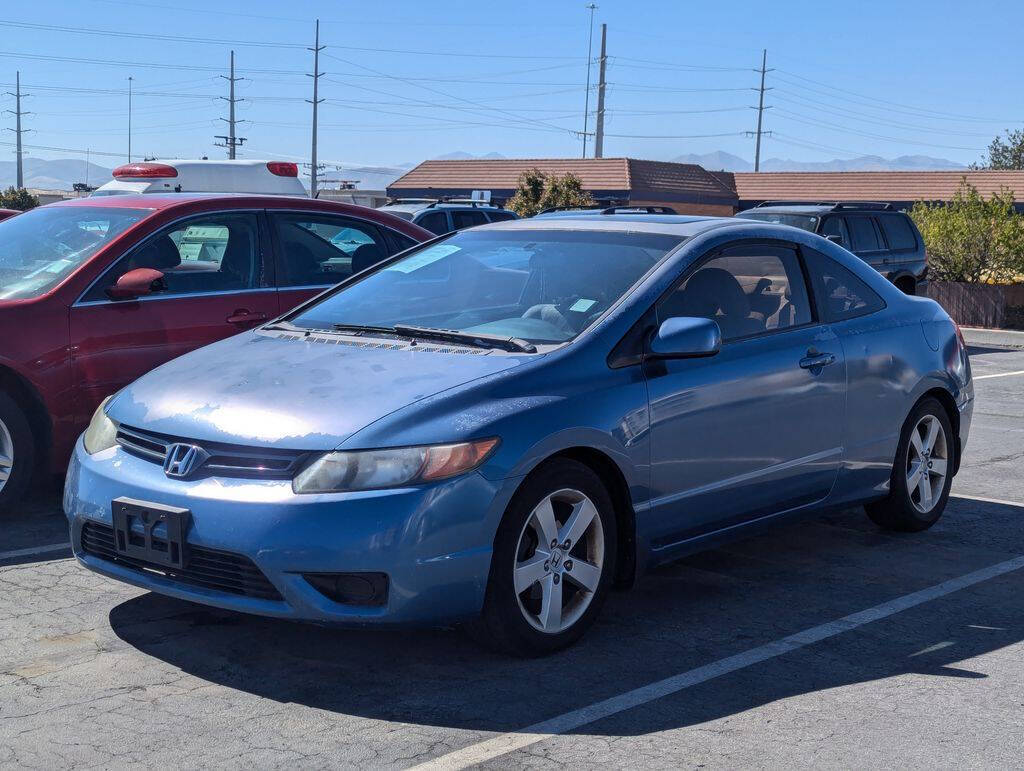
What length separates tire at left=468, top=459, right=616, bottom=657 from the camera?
4504mm

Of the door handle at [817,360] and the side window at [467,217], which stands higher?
the side window at [467,217]

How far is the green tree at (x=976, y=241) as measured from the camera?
77.9ft

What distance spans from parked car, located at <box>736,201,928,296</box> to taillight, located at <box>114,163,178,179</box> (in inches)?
320

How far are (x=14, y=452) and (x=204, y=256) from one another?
5.17 ft

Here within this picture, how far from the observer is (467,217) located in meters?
21.7

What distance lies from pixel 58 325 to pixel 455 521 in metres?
3.30

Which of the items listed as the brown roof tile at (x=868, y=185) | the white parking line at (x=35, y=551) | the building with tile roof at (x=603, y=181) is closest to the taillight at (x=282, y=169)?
the white parking line at (x=35, y=551)

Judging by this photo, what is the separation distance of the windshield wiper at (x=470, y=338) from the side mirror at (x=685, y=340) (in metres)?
0.49

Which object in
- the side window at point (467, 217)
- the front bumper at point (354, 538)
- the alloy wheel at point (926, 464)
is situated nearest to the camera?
the front bumper at point (354, 538)

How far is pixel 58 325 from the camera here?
670cm

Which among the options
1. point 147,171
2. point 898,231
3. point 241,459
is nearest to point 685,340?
point 241,459

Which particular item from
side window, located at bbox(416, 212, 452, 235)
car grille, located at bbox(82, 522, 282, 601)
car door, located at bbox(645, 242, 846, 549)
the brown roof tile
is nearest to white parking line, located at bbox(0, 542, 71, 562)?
car grille, located at bbox(82, 522, 282, 601)

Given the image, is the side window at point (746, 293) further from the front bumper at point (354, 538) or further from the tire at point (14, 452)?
the tire at point (14, 452)

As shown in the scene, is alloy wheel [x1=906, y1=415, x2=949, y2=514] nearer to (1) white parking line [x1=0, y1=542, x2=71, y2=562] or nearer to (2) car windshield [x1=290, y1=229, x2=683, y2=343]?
(2) car windshield [x1=290, y1=229, x2=683, y2=343]
